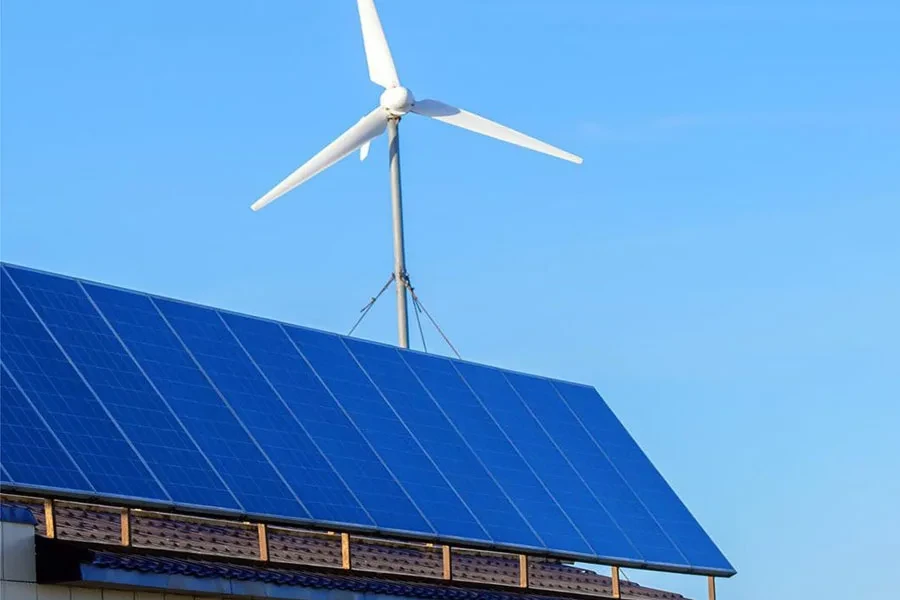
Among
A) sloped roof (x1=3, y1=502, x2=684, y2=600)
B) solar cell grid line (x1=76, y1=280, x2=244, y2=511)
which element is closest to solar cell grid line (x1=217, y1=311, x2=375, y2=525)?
sloped roof (x1=3, y1=502, x2=684, y2=600)

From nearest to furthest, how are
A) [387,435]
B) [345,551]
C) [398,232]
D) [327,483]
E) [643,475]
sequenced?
[345,551]
[327,483]
[387,435]
[643,475]
[398,232]

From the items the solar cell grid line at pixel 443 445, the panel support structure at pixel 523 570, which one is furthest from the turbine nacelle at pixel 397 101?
the panel support structure at pixel 523 570

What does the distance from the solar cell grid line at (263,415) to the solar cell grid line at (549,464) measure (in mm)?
6122

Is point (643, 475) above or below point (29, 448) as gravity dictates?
above

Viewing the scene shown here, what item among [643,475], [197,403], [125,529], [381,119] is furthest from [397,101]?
[125,529]

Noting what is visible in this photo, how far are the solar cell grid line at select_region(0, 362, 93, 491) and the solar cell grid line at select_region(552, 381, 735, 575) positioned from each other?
49.0ft

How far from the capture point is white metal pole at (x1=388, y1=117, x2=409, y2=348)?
52188mm

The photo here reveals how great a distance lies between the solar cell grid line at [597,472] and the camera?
39281mm

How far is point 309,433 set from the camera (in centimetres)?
3419

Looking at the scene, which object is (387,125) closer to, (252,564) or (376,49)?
(376,49)

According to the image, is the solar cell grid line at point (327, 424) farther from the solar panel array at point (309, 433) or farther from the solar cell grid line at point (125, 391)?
the solar cell grid line at point (125, 391)

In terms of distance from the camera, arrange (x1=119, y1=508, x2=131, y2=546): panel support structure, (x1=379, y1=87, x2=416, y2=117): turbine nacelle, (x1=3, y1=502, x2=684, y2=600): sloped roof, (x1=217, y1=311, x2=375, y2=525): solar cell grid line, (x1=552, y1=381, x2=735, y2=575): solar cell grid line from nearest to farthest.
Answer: (x1=3, y1=502, x2=684, y2=600): sloped roof → (x1=119, y1=508, x2=131, y2=546): panel support structure → (x1=217, y1=311, x2=375, y2=525): solar cell grid line → (x1=552, y1=381, x2=735, y2=575): solar cell grid line → (x1=379, y1=87, x2=416, y2=117): turbine nacelle

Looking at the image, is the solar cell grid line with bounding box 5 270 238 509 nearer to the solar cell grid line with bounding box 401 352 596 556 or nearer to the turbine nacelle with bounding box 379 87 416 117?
the solar cell grid line with bounding box 401 352 596 556

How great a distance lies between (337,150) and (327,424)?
76.5 ft
